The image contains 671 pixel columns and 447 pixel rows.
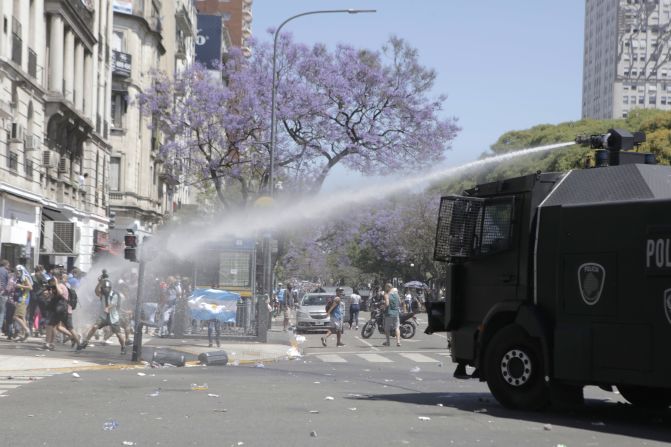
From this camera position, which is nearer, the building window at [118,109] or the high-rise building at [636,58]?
the building window at [118,109]

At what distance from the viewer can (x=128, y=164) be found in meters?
53.4

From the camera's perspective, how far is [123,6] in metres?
53.6

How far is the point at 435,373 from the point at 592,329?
841 centimetres

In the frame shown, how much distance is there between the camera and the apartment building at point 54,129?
3106 centimetres

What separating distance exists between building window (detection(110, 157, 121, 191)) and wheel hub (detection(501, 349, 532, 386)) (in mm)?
43111

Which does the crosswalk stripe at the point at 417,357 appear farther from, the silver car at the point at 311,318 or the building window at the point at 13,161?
the building window at the point at 13,161

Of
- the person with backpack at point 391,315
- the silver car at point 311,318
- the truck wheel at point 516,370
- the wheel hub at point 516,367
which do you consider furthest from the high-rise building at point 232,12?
the wheel hub at point 516,367

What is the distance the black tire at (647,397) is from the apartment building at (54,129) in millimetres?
20529

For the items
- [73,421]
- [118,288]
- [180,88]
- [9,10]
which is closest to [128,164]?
[180,88]

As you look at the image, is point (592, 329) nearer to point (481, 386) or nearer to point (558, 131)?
point (481, 386)

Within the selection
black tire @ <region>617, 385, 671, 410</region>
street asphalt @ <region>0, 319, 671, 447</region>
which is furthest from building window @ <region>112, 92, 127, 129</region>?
black tire @ <region>617, 385, 671, 410</region>

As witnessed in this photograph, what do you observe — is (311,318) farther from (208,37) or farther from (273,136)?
(208,37)

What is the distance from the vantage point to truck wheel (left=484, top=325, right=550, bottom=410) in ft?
39.7

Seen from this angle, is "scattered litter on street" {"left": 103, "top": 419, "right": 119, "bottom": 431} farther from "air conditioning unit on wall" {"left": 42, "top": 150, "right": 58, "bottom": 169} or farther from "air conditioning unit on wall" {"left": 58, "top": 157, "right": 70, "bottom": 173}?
"air conditioning unit on wall" {"left": 58, "top": 157, "right": 70, "bottom": 173}
